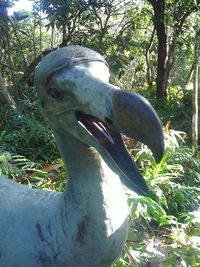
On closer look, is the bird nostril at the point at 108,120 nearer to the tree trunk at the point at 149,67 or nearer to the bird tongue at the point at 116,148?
the bird tongue at the point at 116,148

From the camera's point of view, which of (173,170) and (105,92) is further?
(173,170)

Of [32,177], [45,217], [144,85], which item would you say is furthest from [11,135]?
[144,85]

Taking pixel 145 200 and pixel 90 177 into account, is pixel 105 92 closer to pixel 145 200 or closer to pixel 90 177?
pixel 90 177

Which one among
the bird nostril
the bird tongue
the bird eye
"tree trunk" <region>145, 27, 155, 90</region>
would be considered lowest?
the bird tongue

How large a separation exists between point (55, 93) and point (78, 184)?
0.25 m

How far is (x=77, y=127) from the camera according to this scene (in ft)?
3.90

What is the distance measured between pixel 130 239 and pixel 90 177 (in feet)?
3.70

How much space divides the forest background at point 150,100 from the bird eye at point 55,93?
3.69 feet

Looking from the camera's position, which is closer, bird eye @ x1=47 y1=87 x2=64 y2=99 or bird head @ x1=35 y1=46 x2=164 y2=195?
bird head @ x1=35 y1=46 x2=164 y2=195

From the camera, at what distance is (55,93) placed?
3.98ft

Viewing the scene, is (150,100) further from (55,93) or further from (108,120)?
(108,120)

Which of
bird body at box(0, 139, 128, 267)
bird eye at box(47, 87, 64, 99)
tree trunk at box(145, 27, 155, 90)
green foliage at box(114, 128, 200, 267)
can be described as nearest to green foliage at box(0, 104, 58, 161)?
green foliage at box(114, 128, 200, 267)

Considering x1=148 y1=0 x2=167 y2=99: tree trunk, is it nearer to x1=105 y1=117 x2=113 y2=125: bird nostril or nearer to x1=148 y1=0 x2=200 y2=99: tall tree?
x1=148 y1=0 x2=200 y2=99: tall tree

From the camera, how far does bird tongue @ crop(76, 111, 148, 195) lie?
1073 millimetres
